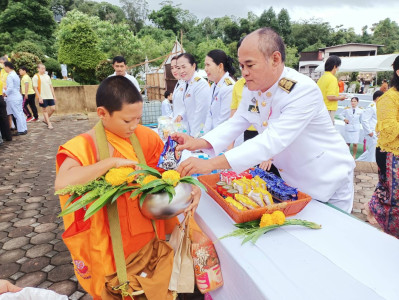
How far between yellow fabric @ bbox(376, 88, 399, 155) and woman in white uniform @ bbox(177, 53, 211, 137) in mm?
2633

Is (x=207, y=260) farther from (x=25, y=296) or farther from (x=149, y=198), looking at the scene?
(x=25, y=296)

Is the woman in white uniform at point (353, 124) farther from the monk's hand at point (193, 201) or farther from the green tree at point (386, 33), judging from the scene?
the green tree at point (386, 33)

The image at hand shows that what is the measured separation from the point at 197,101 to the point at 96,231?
3267 mm

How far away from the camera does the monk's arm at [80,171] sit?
1333 mm

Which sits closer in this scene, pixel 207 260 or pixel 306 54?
pixel 207 260

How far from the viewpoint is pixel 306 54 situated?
41.3m

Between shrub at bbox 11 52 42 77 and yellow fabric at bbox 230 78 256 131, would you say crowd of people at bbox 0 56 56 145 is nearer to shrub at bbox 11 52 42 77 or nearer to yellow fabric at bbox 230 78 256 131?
shrub at bbox 11 52 42 77

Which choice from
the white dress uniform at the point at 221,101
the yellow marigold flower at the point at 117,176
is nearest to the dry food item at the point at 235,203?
the yellow marigold flower at the point at 117,176

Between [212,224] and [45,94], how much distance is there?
9707 millimetres

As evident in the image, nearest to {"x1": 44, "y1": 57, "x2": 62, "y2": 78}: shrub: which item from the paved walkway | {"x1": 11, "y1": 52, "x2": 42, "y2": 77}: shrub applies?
{"x1": 11, "y1": 52, "x2": 42, "y2": 77}: shrub

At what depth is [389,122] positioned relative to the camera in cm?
204

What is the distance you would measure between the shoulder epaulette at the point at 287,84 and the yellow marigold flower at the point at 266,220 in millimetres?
812

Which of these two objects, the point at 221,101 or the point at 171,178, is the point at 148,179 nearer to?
the point at 171,178

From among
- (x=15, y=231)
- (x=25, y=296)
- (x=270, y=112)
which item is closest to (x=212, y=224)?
(x=270, y=112)
